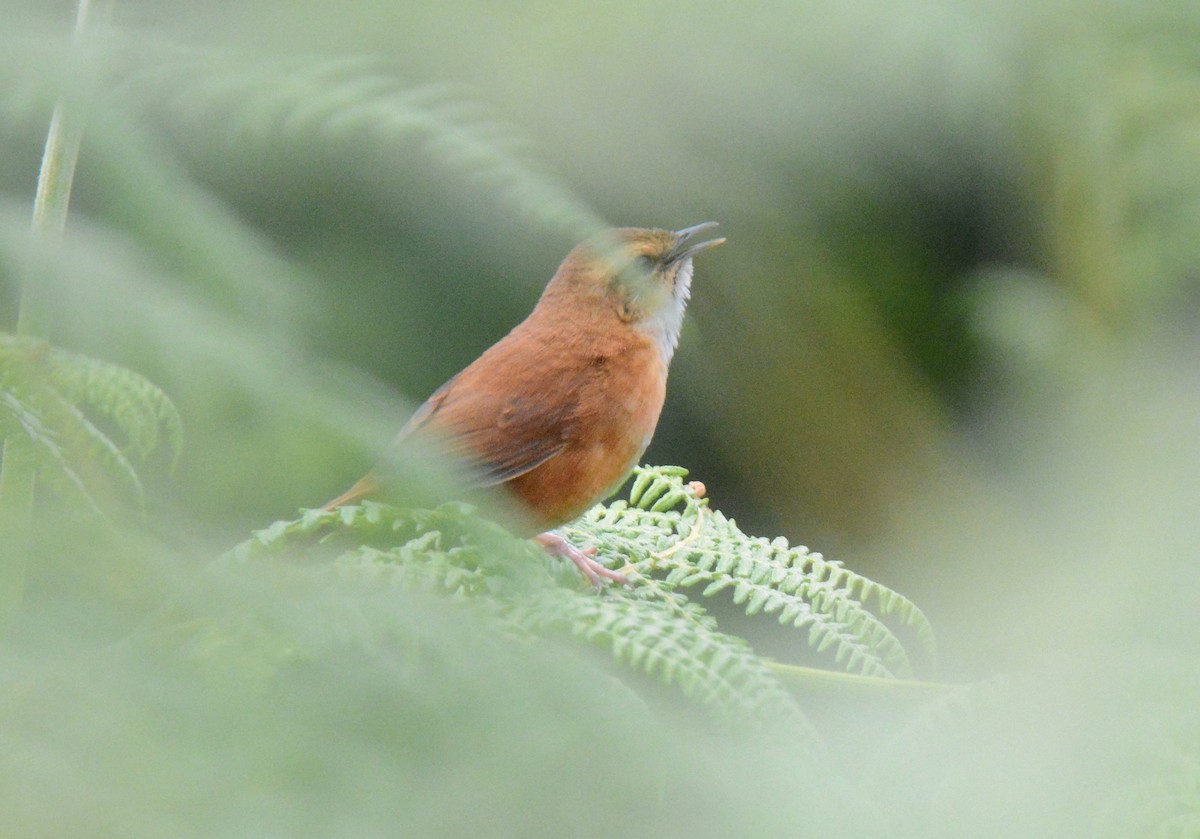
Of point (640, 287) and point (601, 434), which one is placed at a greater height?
point (640, 287)

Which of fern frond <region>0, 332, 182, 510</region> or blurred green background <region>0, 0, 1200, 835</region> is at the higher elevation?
blurred green background <region>0, 0, 1200, 835</region>

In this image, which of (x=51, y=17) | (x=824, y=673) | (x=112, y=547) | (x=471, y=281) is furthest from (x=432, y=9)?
(x=471, y=281)

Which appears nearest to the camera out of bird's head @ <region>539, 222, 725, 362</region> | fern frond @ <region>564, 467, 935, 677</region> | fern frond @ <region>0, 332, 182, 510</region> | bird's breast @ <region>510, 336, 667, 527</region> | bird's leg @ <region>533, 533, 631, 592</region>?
fern frond @ <region>0, 332, 182, 510</region>

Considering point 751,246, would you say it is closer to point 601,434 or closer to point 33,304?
point 601,434

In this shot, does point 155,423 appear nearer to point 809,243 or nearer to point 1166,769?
point 1166,769

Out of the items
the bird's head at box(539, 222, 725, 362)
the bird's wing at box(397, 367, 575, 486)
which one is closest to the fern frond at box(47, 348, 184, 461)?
the bird's wing at box(397, 367, 575, 486)

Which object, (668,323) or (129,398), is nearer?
(129,398)

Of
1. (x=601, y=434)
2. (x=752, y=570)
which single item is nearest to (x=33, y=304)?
(x=752, y=570)

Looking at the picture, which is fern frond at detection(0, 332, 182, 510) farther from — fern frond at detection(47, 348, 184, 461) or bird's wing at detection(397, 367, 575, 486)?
bird's wing at detection(397, 367, 575, 486)
